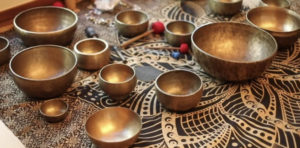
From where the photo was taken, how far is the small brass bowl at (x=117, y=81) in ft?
5.07

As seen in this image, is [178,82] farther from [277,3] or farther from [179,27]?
[277,3]

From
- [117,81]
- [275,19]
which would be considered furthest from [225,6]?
[117,81]

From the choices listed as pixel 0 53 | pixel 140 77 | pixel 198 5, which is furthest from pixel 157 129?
pixel 198 5

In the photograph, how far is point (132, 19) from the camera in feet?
7.32

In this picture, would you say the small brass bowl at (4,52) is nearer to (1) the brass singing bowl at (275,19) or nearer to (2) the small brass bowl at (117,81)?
(2) the small brass bowl at (117,81)

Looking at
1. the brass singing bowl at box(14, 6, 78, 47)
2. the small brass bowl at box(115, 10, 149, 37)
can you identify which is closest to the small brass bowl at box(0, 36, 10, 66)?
the brass singing bowl at box(14, 6, 78, 47)

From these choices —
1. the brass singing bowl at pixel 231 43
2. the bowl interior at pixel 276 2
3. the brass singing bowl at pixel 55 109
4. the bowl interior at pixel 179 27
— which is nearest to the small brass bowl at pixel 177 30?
the bowl interior at pixel 179 27

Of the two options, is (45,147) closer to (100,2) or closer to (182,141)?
(182,141)

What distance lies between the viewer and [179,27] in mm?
2121

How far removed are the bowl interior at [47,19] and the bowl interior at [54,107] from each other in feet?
2.19

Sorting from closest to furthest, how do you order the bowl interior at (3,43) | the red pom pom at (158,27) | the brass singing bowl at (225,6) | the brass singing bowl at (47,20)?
the bowl interior at (3,43) → the brass singing bowl at (47,20) → the red pom pom at (158,27) → the brass singing bowl at (225,6)

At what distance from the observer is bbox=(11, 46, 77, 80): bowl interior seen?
1703mm

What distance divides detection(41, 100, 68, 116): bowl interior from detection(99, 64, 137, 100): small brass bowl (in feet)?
0.61

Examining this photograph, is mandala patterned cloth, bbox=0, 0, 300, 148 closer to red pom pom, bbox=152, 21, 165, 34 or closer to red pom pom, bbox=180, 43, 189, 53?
red pom pom, bbox=180, 43, 189, 53
